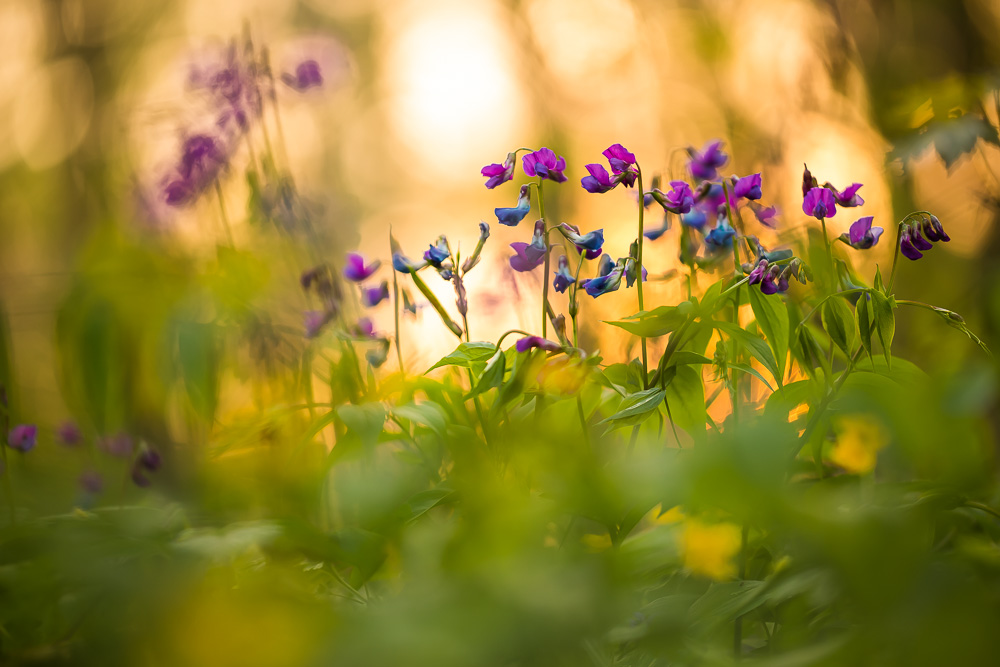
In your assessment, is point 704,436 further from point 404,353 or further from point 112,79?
point 112,79

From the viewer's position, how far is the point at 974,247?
244cm

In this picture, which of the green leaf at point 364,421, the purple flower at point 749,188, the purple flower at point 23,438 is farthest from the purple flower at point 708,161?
the purple flower at point 23,438

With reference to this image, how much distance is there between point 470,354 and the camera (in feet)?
2.52

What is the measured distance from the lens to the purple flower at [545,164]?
0.90m

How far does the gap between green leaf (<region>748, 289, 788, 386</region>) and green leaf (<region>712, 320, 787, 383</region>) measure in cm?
1

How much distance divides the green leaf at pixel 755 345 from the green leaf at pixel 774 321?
1 centimetres

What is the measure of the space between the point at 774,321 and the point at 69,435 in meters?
1.98

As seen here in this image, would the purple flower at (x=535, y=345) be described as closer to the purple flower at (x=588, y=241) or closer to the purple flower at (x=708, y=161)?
the purple flower at (x=588, y=241)

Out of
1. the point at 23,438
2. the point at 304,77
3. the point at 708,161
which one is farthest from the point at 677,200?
the point at 23,438

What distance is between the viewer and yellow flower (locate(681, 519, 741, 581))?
0.63 m

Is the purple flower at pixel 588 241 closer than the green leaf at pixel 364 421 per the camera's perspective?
No

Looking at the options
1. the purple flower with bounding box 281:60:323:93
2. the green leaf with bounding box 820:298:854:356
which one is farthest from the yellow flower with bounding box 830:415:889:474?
the purple flower with bounding box 281:60:323:93

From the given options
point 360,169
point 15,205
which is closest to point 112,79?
point 15,205

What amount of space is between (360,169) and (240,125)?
8.78 metres
